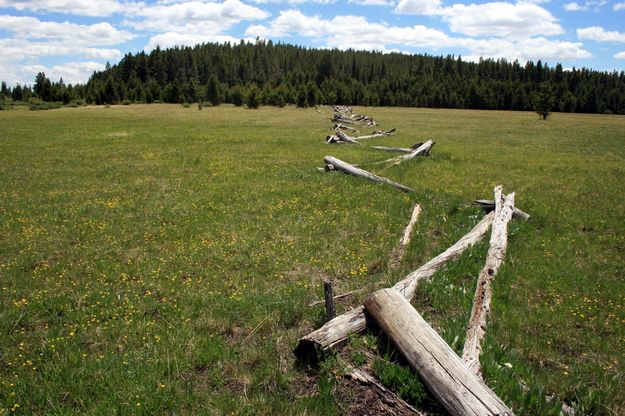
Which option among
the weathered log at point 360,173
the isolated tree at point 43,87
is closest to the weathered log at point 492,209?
the weathered log at point 360,173

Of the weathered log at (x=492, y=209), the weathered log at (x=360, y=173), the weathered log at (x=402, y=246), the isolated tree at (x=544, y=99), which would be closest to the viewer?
the weathered log at (x=402, y=246)

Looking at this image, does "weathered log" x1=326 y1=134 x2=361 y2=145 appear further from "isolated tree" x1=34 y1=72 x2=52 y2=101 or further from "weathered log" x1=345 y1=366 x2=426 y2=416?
"isolated tree" x1=34 y1=72 x2=52 y2=101

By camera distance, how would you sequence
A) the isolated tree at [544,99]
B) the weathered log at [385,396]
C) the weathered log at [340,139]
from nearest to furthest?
the weathered log at [385,396] → the weathered log at [340,139] → the isolated tree at [544,99]

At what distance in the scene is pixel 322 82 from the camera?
4894 inches

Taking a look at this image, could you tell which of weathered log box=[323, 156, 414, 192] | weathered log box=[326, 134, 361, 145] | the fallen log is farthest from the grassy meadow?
weathered log box=[326, 134, 361, 145]

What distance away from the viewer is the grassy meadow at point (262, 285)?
5.30 m

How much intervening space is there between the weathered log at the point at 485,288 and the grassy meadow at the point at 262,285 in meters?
0.15

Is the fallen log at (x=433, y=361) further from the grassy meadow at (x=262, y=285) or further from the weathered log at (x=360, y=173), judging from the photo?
the weathered log at (x=360, y=173)

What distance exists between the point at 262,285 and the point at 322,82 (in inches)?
4780

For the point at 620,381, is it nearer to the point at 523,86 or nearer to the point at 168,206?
the point at 168,206

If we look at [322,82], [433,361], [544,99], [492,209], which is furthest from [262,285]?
[322,82]

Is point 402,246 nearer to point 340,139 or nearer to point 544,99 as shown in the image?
point 340,139

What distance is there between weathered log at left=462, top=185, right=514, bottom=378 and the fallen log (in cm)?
55

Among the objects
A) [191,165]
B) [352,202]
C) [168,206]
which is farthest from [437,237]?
[191,165]
